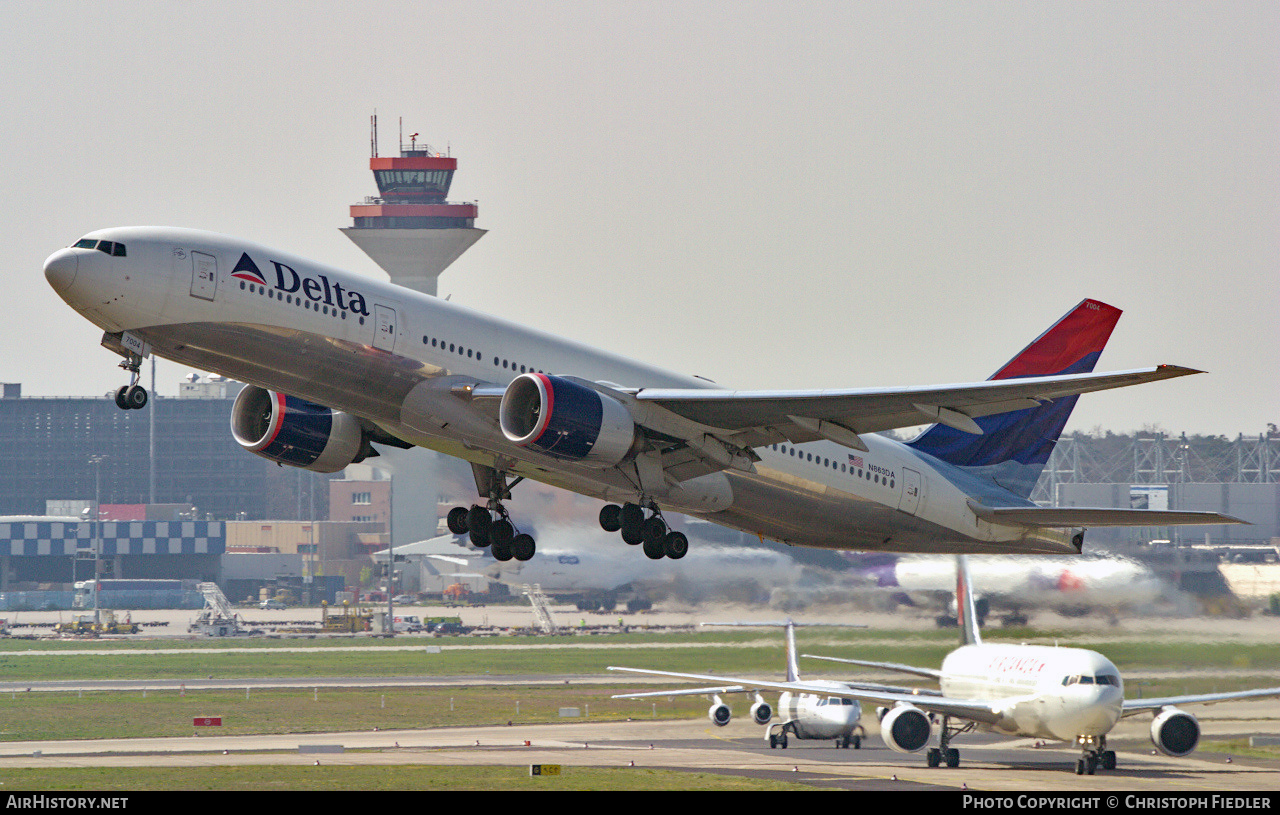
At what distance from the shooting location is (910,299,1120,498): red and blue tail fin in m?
40.5

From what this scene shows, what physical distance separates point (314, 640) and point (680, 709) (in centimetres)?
3738

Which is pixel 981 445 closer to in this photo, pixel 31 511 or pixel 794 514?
pixel 794 514

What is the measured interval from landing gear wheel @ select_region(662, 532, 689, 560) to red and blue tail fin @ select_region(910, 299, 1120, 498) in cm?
914

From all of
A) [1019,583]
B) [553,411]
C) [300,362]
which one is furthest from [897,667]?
[300,362]

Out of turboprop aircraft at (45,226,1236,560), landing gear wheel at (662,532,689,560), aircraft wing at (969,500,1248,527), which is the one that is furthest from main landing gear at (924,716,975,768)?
landing gear wheel at (662,532,689,560)

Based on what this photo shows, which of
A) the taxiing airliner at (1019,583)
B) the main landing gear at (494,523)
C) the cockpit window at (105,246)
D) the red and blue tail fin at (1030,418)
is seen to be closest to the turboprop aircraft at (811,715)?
the taxiing airliner at (1019,583)

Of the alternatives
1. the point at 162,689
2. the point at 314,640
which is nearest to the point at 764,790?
the point at 162,689

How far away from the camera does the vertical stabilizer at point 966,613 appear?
53325mm

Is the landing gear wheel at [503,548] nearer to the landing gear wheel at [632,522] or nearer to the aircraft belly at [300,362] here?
the landing gear wheel at [632,522]

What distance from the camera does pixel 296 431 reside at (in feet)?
116

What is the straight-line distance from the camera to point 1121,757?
2114 inches

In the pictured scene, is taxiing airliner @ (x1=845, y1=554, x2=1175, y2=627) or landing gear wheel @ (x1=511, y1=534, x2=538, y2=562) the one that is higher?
landing gear wheel @ (x1=511, y1=534, x2=538, y2=562)

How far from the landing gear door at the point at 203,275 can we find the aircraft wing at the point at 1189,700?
33446 millimetres

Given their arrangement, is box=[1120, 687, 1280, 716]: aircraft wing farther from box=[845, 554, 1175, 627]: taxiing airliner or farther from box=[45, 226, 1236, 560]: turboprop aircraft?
box=[45, 226, 1236, 560]: turboprop aircraft
